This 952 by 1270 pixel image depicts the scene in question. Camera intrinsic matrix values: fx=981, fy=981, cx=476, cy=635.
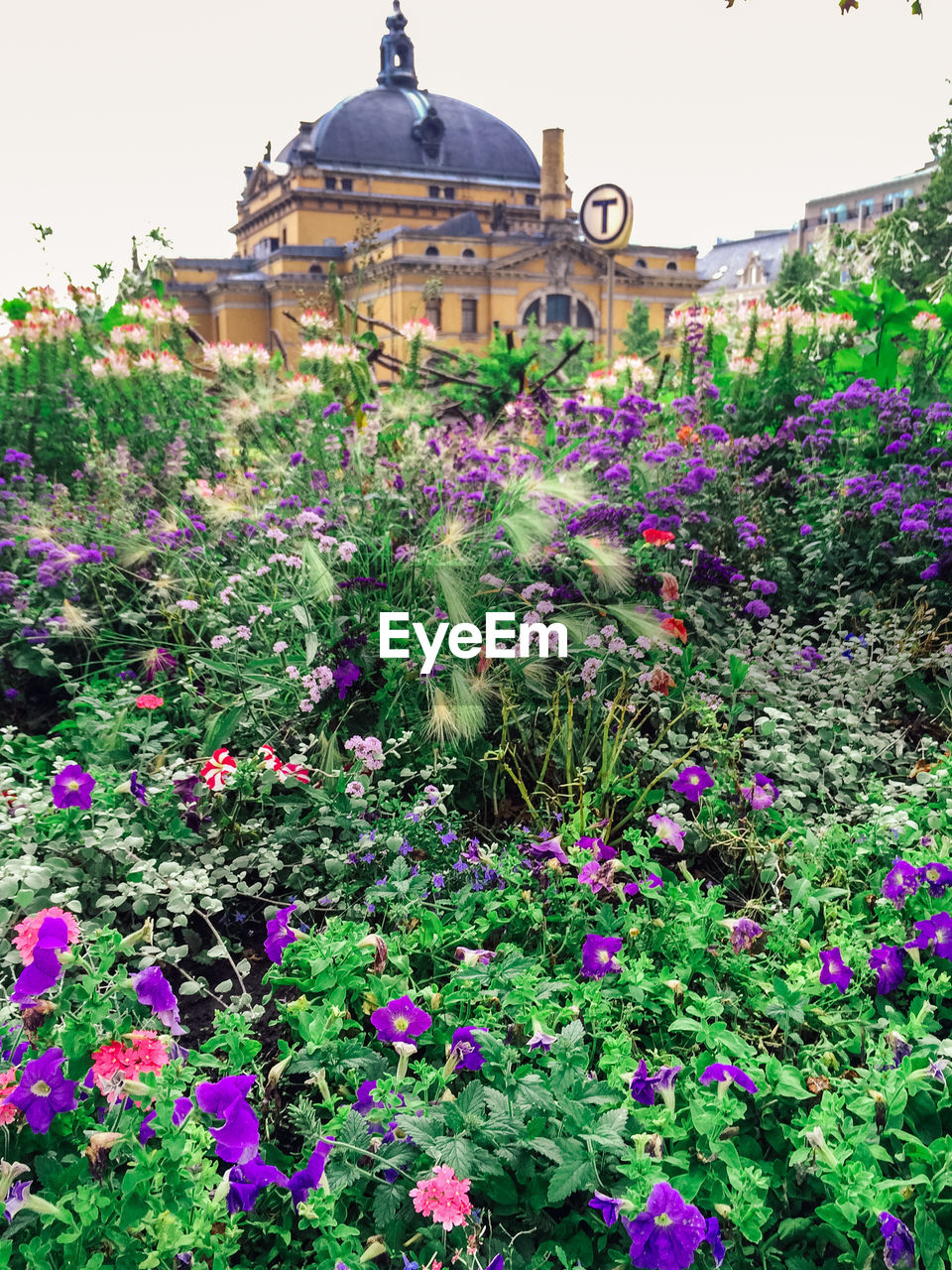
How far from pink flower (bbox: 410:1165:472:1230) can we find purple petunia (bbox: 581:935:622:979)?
0.57m

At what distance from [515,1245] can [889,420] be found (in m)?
3.63

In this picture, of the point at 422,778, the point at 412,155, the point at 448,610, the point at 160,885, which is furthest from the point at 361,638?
the point at 412,155

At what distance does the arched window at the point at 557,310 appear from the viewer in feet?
129

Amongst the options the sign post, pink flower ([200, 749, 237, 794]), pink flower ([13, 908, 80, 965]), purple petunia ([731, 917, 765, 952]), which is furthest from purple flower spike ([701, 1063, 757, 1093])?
the sign post

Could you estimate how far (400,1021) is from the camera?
1.52 meters

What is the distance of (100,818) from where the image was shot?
208 cm

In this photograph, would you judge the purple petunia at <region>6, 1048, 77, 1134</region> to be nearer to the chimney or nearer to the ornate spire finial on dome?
the chimney

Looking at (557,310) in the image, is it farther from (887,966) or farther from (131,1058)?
(131,1058)

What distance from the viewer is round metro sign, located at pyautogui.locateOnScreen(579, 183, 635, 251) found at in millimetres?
9773

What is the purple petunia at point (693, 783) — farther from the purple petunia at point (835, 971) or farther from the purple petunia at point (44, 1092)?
the purple petunia at point (44, 1092)

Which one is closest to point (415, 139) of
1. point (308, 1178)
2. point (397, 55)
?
point (397, 55)

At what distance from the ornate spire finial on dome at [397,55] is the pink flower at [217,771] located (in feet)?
204

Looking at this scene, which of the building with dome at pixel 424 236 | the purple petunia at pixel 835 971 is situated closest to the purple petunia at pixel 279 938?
the purple petunia at pixel 835 971

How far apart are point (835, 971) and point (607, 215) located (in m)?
9.51
